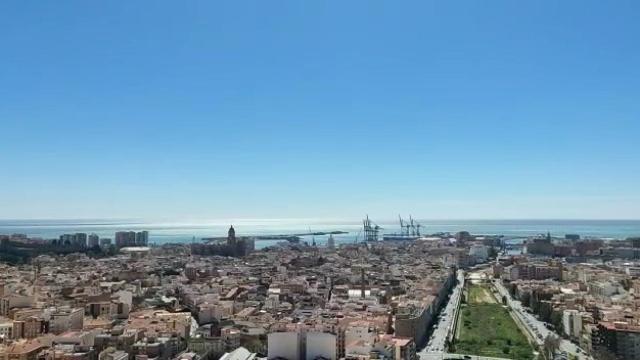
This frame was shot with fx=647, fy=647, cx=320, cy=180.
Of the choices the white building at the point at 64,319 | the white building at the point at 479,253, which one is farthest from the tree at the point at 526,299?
the white building at the point at 479,253

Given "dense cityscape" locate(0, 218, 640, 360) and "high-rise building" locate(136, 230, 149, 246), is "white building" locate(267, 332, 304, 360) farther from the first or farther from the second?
"high-rise building" locate(136, 230, 149, 246)

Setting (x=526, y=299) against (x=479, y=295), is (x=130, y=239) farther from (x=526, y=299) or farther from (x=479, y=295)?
(x=526, y=299)

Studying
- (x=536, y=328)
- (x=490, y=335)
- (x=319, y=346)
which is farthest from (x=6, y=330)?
(x=536, y=328)

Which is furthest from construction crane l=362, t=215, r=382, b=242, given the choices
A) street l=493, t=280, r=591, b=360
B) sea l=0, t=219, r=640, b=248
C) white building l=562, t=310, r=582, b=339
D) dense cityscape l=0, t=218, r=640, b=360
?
white building l=562, t=310, r=582, b=339

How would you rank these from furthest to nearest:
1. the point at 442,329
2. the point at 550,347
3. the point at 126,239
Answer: the point at 126,239 → the point at 442,329 → the point at 550,347

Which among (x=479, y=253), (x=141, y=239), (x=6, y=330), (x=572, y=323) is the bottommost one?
(x=572, y=323)

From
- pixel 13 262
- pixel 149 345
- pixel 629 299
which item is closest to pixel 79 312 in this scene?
pixel 149 345
